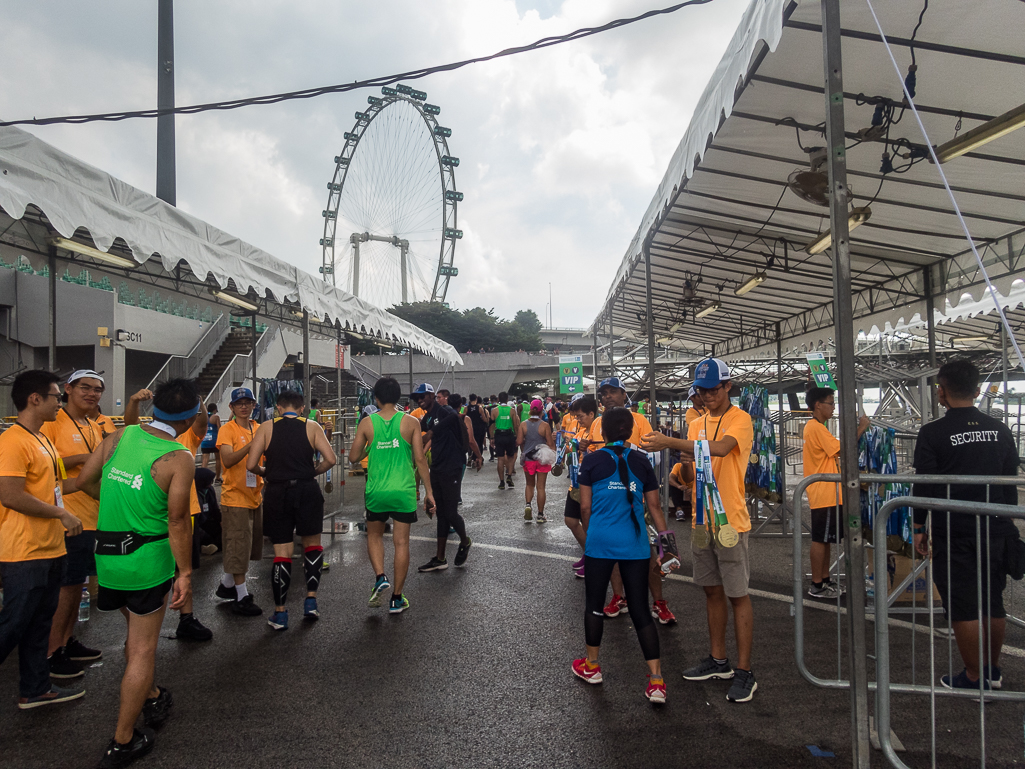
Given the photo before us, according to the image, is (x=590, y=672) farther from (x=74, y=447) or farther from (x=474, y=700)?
(x=74, y=447)

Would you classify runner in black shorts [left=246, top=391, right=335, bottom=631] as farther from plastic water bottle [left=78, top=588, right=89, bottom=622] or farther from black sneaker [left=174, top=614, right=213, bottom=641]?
plastic water bottle [left=78, top=588, right=89, bottom=622]

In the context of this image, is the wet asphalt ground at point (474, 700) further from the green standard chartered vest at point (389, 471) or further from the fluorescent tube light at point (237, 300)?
the fluorescent tube light at point (237, 300)

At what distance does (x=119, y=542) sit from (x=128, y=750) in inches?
36.9

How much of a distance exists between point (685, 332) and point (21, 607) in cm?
1570

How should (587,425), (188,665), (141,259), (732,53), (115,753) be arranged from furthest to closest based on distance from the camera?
(587,425) < (141,259) < (188,665) < (732,53) < (115,753)

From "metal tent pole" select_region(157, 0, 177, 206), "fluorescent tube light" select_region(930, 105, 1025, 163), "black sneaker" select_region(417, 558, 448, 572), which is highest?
"metal tent pole" select_region(157, 0, 177, 206)

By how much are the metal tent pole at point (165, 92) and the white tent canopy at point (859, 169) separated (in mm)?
19265

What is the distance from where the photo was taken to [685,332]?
16.8 m

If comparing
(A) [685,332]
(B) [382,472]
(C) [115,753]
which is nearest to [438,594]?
(B) [382,472]

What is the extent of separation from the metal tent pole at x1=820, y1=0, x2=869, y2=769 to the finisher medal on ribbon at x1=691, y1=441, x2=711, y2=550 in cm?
101

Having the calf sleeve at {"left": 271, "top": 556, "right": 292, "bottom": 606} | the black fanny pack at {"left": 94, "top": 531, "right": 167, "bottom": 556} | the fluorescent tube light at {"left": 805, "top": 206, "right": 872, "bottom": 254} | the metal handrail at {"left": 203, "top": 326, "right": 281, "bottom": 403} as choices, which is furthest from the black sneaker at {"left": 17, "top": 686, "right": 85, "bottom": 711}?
the metal handrail at {"left": 203, "top": 326, "right": 281, "bottom": 403}

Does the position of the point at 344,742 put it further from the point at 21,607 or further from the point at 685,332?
the point at 685,332

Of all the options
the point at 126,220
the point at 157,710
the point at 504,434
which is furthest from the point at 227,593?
the point at 504,434

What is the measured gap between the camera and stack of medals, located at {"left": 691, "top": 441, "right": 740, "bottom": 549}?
135 inches
